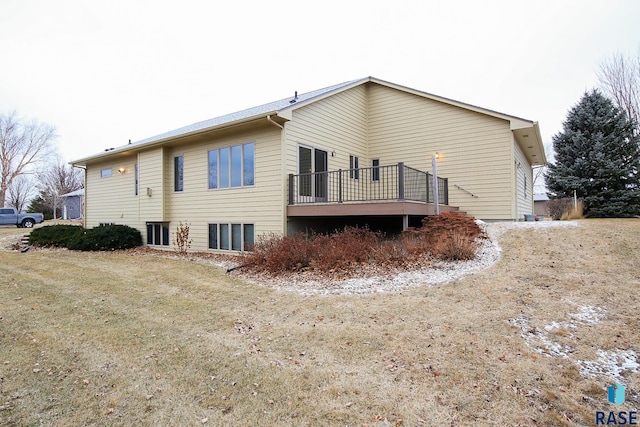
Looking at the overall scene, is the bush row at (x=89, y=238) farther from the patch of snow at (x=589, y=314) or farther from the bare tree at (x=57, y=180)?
the bare tree at (x=57, y=180)

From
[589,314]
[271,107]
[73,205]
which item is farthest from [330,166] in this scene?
[73,205]

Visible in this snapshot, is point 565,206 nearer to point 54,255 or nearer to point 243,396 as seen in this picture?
point 243,396

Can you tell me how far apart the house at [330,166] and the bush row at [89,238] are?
2.19ft

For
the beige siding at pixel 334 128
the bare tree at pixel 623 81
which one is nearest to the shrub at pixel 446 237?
the beige siding at pixel 334 128

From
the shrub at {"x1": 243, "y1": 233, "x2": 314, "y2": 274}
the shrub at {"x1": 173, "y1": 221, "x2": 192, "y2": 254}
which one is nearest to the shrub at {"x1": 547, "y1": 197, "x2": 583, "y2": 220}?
the shrub at {"x1": 243, "y1": 233, "x2": 314, "y2": 274}

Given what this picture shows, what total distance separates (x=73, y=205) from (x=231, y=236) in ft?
116

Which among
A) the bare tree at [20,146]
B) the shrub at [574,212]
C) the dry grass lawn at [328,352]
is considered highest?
the bare tree at [20,146]

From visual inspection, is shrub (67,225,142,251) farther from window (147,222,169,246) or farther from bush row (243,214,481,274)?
bush row (243,214,481,274)

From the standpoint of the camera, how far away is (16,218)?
82.5 ft

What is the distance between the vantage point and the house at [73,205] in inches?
1415

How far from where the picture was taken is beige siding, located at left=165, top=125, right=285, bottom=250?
34.4ft

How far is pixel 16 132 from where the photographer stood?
36531 millimetres

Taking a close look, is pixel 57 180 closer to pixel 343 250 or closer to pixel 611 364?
pixel 343 250

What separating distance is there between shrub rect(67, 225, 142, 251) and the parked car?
679 inches
